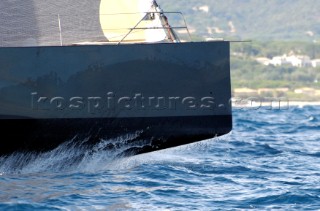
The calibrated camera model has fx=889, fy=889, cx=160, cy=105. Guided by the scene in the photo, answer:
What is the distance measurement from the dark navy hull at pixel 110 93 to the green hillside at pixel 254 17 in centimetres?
12421

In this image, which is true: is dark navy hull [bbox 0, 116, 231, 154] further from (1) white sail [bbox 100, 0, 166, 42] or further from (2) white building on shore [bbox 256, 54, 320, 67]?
(2) white building on shore [bbox 256, 54, 320, 67]

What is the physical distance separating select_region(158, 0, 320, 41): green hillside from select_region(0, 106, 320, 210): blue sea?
123063mm

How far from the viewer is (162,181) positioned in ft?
29.0

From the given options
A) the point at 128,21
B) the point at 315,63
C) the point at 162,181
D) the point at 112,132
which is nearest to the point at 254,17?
the point at 315,63

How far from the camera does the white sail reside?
970cm

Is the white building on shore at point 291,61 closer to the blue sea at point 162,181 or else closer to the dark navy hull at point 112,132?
the blue sea at point 162,181

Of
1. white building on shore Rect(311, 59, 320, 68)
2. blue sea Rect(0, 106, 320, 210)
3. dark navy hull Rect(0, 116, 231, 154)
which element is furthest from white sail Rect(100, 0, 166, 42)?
white building on shore Rect(311, 59, 320, 68)

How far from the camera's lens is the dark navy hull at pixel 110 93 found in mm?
8797

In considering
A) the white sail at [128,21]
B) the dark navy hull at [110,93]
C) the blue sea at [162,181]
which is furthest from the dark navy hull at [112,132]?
the white sail at [128,21]

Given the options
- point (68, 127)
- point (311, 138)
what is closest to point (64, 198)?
point (68, 127)

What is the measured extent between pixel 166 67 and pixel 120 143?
0.91 meters

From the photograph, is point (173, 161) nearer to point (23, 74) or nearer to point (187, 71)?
point (187, 71)

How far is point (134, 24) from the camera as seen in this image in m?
9.75

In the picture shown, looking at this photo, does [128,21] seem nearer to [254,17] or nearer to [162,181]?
[162,181]
